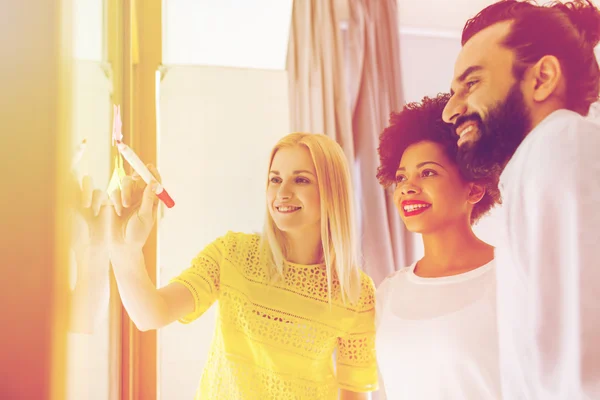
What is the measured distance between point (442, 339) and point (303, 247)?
34 centimetres

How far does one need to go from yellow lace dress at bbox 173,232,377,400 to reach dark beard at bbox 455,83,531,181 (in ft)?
1.36

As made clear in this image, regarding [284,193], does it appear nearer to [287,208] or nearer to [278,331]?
[287,208]

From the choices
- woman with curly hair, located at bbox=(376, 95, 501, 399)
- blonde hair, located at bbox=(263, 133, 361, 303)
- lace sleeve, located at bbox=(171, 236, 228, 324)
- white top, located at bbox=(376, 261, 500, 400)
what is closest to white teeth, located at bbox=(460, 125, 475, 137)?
woman with curly hair, located at bbox=(376, 95, 501, 399)

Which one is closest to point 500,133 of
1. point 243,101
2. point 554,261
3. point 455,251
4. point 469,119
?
point 469,119

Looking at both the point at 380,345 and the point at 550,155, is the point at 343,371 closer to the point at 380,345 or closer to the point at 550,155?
the point at 380,345

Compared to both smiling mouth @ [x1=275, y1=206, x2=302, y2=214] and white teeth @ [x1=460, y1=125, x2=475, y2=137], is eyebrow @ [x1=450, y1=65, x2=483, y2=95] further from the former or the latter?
smiling mouth @ [x1=275, y1=206, x2=302, y2=214]

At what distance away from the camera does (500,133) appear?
570 mm

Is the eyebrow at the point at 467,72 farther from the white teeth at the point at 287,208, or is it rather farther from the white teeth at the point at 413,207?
the white teeth at the point at 287,208

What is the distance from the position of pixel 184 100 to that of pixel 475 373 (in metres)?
1.20

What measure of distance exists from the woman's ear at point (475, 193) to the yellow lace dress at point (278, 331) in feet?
0.89

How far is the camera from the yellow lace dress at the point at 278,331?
879 millimetres

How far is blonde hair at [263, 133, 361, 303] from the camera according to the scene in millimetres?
920

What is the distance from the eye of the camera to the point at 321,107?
1.47m

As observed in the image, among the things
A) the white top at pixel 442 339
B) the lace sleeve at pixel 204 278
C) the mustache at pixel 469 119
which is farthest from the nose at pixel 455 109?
the lace sleeve at pixel 204 278
